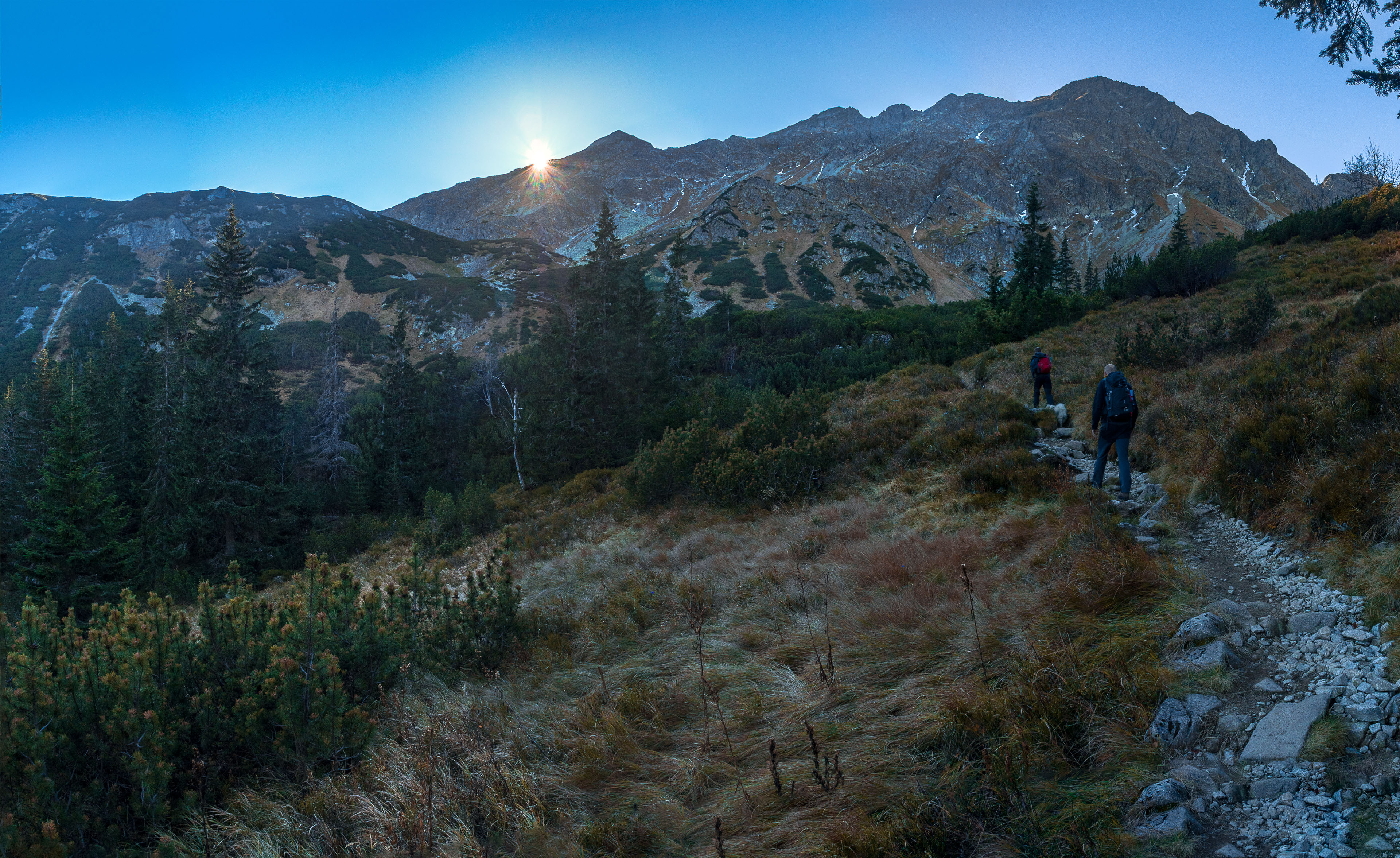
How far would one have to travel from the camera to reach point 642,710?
13.8ft

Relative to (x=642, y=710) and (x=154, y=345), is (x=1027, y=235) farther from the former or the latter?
(x=154, y=345)

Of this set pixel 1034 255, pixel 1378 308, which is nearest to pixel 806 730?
pixel 1378 308

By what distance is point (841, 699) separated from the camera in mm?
3840

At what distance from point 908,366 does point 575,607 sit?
2056 cm

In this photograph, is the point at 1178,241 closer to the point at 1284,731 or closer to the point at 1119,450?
the point at 1119,450

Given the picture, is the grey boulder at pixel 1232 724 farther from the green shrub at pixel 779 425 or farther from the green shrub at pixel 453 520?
the green shrub at pixel 453 520

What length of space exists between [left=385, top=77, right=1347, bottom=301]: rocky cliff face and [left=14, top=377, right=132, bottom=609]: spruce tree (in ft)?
277

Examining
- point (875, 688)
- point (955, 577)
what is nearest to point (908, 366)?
point (955, 577)

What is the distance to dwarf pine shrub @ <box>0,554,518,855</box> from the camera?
2994 millimetres

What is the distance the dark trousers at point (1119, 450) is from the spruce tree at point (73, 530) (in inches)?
1054

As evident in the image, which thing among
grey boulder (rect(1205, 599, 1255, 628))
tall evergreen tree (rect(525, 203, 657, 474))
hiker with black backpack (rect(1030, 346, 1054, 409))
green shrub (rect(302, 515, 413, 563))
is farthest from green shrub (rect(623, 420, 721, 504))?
green shrub (rect(302, 515, 413, 563))

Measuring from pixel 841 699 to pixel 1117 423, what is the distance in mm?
6040

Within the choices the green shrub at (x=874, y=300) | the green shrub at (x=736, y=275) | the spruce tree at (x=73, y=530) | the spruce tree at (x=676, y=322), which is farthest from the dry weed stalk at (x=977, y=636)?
the green shrub at (x=736, y=275)

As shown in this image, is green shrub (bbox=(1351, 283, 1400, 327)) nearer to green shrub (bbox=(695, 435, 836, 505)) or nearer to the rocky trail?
the rocky trail
